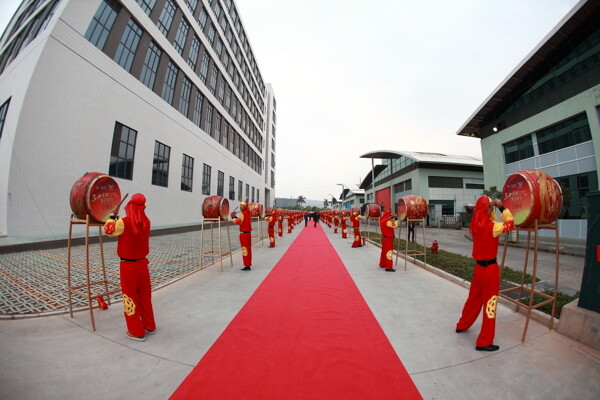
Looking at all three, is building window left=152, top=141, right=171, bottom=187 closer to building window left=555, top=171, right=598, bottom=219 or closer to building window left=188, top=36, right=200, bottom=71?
building window left=188, top=36, right=200, bottom=71

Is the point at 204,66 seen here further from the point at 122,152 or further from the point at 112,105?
the point at 122,152

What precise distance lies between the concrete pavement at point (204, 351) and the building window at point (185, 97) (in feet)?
62.8

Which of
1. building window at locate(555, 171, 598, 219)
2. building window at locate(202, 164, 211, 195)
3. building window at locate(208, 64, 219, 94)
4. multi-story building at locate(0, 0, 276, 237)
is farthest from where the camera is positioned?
building window at locate(208, 64, 219, 94)

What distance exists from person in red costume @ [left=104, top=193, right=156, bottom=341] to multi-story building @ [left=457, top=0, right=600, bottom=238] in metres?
18.4

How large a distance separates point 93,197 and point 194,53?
75.6 ft

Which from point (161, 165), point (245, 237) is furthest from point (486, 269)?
point (161, 165)

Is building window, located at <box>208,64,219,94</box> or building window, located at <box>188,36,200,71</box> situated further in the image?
building window, located at <box>208,64,219,94</box>

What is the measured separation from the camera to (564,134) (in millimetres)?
13016

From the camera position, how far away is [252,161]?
1547 inches

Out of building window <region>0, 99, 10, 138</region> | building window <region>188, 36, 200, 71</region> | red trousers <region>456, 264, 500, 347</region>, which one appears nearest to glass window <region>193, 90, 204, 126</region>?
building window <region>188, 36, 200, 71</region>

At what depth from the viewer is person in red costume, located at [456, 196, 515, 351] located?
288 centimetres

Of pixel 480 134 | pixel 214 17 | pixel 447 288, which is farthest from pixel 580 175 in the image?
pixel 214 17

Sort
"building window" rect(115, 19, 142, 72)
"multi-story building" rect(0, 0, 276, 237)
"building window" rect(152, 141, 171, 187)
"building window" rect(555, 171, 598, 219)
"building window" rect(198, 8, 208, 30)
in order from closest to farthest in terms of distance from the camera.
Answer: "multi-story building" rect(0, 0, 276, 237)
"building window" rect(555, 171, 598, 219)
"building window" rect(115, 19, 142, 72)
"building window" rect(152, 141, 171, 187)
"building window" rect(198, 8, 208, 30)

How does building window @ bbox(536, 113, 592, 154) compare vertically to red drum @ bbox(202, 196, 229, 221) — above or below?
above
